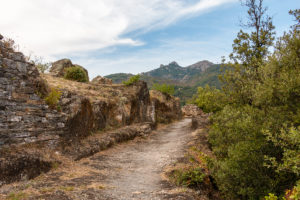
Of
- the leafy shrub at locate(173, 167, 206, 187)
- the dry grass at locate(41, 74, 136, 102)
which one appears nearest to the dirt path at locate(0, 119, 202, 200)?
the leafy shrub at locate(173, 167, 206, 187)

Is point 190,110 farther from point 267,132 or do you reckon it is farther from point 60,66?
point 267,132

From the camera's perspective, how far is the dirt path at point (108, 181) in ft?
23.4

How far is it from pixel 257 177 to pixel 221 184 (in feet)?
5.74

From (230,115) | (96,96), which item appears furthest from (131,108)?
(230,115)

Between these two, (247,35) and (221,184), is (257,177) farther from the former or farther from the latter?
(247,35)

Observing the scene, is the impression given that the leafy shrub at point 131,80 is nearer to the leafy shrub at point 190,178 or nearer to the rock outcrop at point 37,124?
the rock outcrop at point 37,124

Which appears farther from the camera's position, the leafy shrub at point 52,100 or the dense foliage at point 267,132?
the leafy shrub at point 52,100

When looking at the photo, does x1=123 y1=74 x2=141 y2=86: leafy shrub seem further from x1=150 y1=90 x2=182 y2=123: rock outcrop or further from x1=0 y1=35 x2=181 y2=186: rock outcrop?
x1=0 y1=35 x2=181 y2=186: rock outcrop

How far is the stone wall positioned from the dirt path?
7.10 feet

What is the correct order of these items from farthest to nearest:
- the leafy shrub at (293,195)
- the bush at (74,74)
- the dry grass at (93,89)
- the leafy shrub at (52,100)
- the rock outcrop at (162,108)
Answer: the rock outcrop at (162,108), the bush at (74,74), the dry grass at (93,89), the leafy shrub at (52,100), the leafy shrub at (293,195)

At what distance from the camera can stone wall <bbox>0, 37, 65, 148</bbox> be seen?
30.0 ft

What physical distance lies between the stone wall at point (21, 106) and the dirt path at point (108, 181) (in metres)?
2.16

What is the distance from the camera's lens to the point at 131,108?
23844 mm

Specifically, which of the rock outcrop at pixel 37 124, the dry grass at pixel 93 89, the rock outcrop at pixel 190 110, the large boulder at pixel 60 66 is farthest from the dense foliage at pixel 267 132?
the rock outcrop at pixel 190 110
